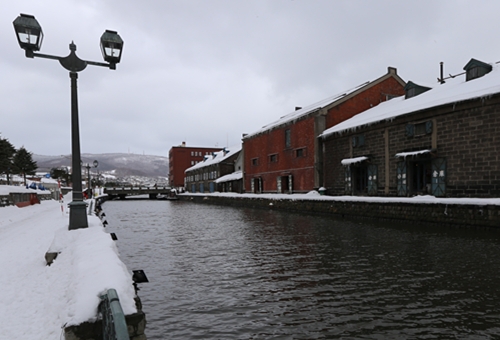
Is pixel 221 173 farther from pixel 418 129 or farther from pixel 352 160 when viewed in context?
pixel 418 129

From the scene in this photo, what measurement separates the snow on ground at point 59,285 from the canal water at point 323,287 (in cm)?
127

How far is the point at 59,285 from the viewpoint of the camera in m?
5.53

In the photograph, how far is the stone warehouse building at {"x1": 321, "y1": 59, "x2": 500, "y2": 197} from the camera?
57.4 feet

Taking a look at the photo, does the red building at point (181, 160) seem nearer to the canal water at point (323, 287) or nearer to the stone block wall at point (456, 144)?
the stone block wall at point (456, 144)

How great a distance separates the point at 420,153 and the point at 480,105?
13.5ft

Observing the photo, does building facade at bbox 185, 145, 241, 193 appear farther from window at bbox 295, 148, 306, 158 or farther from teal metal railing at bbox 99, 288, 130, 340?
teal metal railing at bbox 99, 288, 130, 340

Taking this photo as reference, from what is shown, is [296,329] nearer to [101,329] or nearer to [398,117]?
[101,329]

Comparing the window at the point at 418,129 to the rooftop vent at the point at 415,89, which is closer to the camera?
the window at the point at 418,129

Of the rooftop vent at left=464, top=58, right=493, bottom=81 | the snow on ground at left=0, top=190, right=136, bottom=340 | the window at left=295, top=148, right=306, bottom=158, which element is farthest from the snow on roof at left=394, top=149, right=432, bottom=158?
the snow on ground at left=0, top=190, right=136, bottom=340

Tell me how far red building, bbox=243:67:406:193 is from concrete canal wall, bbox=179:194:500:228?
15.8 ft

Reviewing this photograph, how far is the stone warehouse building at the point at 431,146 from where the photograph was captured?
17500 mm

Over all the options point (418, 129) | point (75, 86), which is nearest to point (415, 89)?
point (418, 129)

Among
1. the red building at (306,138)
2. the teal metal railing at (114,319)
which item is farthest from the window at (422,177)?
the teal metal railing at (114,319)

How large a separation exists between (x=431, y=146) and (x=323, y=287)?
17186mm
